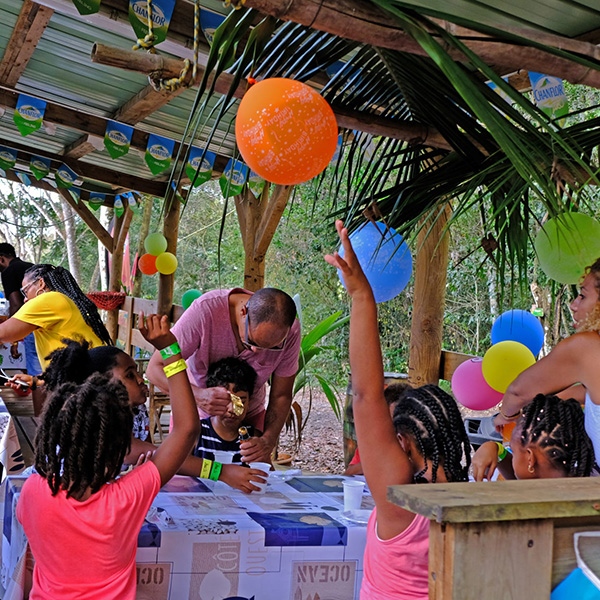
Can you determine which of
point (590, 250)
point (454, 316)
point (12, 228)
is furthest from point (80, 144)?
point (12, 228)

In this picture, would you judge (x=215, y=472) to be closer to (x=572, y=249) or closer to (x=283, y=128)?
(x=283, y=128)

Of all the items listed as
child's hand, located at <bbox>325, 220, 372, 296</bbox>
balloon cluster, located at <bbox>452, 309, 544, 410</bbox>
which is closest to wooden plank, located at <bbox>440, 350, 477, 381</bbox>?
balloon cluster, located at <bbox>452, 309, 544, 410</bbox>

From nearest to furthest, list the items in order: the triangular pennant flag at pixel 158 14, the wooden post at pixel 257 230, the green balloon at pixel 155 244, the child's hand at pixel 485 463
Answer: the child's hand at pixel 485 463, the triangular pennant flag at pixel 158 14, the wooden post at pixel 257 230, the green balloon at pixel 155 244

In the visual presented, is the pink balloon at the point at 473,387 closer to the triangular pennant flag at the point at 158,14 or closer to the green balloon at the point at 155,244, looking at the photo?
the triangular pennant flag at the point at 158,14

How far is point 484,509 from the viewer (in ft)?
2.81

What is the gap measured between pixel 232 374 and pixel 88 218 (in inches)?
317

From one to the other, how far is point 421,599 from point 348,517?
56 centimetres

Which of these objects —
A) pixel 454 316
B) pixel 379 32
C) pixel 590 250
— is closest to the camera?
pixel 379 32

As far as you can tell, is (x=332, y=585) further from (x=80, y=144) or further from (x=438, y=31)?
(x=80, y=144)

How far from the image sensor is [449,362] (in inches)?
162

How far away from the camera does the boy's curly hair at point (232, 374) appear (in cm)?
274

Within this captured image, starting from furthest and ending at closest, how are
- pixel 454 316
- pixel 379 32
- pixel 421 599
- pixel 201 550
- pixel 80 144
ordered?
pixel 454 316
pixel 80 144
pixel 201 550
pixel 379 32
pixel 421 599

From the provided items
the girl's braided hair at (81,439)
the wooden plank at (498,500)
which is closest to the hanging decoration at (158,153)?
the girl's braided hair at (81,439)

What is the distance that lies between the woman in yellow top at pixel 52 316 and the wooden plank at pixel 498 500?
2876 mm
